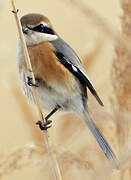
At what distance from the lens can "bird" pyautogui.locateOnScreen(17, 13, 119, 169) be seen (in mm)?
2061

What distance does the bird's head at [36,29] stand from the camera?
1999mm

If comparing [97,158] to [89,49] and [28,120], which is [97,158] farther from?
[89,49]

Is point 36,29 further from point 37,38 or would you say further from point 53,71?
point 53,71

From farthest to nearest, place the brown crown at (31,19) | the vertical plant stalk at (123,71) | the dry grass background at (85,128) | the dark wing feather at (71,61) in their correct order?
the dark wing feather at (71,61)
the brown crown at (31,19)
the vertical plant stalk at (123,71)
the dry grass background at (85,128)

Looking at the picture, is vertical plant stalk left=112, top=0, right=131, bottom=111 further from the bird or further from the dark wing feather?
the dark wing feather

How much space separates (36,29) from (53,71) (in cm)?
24

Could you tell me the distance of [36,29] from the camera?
2.07 meters

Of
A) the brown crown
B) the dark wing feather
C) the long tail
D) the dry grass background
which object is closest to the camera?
the dry grass background

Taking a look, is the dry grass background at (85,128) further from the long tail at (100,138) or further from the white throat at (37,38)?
the white throat at (37,38)

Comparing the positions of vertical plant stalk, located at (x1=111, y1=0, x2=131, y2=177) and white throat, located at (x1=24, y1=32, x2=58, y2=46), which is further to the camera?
white throat, located at (x1=24, y1=32, x2=58, y2=46)

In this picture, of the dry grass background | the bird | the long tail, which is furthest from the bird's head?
the long tail

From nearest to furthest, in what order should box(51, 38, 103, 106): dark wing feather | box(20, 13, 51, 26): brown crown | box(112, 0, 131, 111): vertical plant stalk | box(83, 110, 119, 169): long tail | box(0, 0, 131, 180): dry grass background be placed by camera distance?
box(0, 0, 131, 180): dry grass background
box(112, 0, 131, 111): vertical plant stalk
box(83, 110, 119, 169): long tail
box(20, 13, 51, 26): brown crown
box(51, 38, 103, 106): dark wing feather

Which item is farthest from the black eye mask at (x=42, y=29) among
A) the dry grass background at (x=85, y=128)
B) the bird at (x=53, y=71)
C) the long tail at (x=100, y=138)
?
the long tail at (x=100, y=138)

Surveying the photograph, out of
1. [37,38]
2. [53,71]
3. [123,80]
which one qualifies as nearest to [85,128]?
[123,80]
